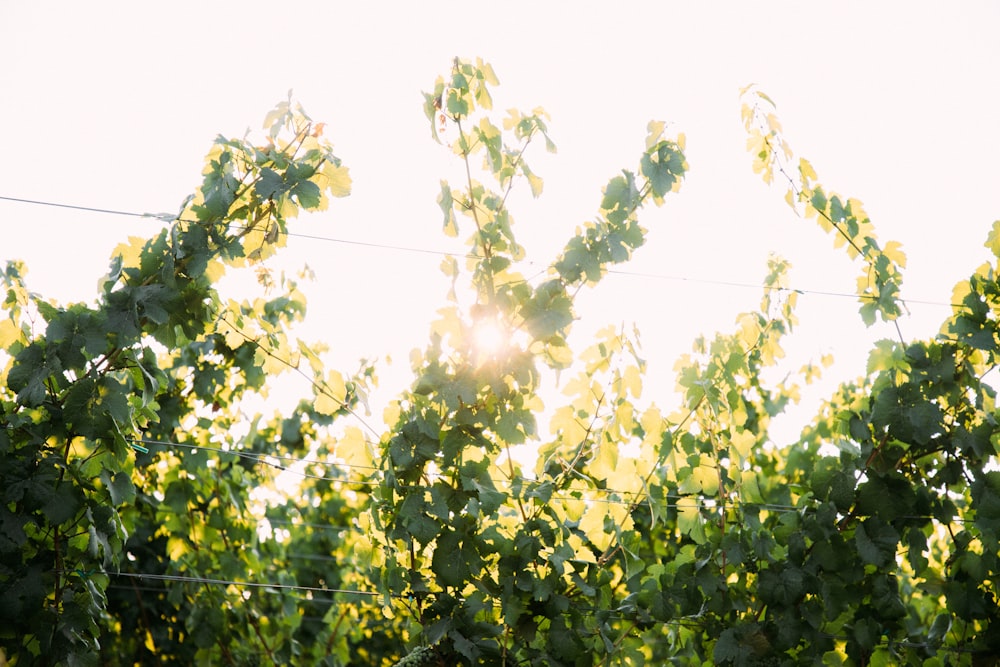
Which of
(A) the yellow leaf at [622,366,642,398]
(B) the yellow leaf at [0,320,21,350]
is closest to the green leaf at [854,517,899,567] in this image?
(A) the yellow leaf at [622,366,642,398]

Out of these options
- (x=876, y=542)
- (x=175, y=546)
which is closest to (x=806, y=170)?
(x=876, y=542)

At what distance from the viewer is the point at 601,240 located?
2.12 metres

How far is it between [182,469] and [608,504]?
1860 mm

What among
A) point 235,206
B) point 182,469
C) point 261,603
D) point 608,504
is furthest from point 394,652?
point 235,206

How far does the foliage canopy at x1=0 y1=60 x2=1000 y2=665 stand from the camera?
2.06m

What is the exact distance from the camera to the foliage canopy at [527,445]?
206 cm

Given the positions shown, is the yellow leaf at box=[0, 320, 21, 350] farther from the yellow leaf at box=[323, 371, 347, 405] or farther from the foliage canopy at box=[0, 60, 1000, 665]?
the yellow leaf at box=[323, 371, 347, 405]

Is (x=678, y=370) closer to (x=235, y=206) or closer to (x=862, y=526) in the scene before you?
(x=862, y=526)

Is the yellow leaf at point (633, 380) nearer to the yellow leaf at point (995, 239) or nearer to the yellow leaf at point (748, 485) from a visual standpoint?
the yellow leaf at point (748, 485)

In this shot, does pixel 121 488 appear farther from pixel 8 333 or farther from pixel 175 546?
pixel 175 546

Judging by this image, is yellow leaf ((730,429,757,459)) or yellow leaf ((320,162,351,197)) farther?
yellow leaf ((730,429,757,459))

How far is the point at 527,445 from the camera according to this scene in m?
2.20

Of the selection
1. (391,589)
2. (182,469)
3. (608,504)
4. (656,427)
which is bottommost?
(391,589)

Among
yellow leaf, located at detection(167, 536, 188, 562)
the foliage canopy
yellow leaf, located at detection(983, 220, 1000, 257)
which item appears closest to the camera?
the foliage canopy
